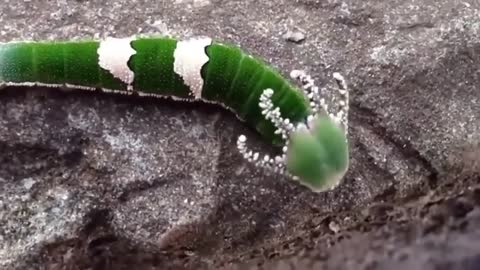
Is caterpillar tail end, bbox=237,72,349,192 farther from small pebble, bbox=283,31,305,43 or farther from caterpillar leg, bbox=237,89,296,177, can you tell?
small pebble, bbox=283,31,305,43

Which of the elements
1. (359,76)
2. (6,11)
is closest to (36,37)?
(6,11)

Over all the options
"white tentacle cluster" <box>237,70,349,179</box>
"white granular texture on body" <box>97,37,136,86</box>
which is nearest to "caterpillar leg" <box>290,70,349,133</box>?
"white tentacle cluster" <box>237,70,349,179</box>

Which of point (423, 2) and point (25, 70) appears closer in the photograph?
point (25, 70)

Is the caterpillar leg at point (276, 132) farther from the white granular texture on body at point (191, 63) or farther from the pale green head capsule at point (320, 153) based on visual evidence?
the white granular texture on body at point (191, 63)

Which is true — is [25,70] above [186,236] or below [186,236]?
above

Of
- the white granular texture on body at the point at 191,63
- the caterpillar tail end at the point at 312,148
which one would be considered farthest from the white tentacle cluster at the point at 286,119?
the white granular texture on body at the point at 191,63

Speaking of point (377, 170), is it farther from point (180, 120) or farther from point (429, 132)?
point (180, 120)
